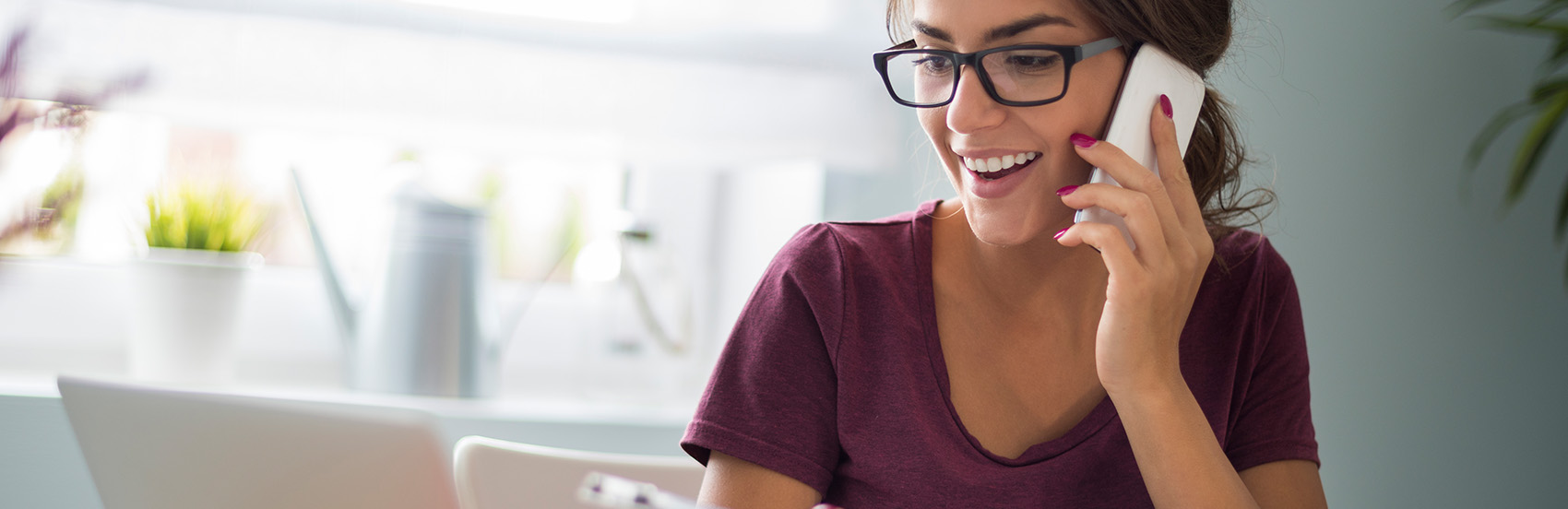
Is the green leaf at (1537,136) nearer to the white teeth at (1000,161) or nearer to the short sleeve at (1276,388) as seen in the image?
the short sleeve at (1276,388)

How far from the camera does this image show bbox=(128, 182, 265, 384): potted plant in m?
1.39

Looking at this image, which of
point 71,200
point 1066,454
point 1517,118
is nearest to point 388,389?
point 71,200

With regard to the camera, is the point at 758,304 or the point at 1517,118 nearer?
the point at 758,304

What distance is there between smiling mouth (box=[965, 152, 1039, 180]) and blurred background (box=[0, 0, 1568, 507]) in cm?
43

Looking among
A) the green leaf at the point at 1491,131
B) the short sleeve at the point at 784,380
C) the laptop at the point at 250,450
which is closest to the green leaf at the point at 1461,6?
the green leaf at the point at 1491,131

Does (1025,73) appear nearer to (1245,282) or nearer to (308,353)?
(1245,282)

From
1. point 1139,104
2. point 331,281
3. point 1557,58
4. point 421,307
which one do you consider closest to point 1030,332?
point 1139,104

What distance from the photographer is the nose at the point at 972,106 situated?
0.92 m

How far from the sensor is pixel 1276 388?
104 centimetres

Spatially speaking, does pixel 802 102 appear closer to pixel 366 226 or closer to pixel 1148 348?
pixel 366 226

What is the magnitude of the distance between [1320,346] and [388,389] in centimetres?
131

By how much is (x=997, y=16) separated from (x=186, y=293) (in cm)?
117

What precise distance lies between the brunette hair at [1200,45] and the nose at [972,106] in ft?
0.42

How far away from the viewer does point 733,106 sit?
1.76 meters
